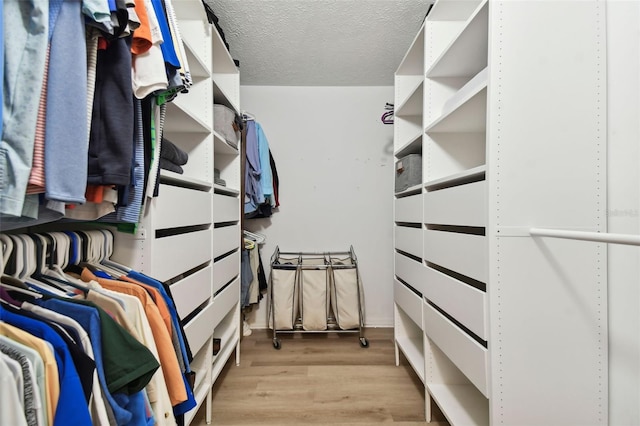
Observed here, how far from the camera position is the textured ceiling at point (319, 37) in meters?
1.67

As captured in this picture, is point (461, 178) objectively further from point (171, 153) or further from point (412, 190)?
point (171, 153)

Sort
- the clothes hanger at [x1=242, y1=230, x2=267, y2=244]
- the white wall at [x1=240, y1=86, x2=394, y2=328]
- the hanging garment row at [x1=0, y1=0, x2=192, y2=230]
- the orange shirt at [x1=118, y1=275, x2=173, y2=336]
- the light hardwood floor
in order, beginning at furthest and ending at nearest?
1. the white wall at [x1=240, y1=86, x2=394, y2=328]
2. the clothes hanger at [x1=242, y1=230, x2=267, y2=244]
3. the light hardwood floor
4. the orange shirt at [x1=118, y1=275, x2=173, y2=336]
5. the hanging garment row at [x1=0, y1=0, x2=192, y2=230]

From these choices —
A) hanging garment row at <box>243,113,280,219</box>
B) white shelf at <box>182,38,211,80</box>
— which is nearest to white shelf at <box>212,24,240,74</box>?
white shelf at <box>182,38,211,80</box>

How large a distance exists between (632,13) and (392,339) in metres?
2.21

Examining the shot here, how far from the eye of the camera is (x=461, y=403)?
130cm

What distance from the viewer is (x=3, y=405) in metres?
0.44

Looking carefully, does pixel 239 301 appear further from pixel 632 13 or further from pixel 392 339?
pixel 632 13

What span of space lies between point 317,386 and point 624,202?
5.44 feet

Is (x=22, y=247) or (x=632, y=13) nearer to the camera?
(x=22, y=247)

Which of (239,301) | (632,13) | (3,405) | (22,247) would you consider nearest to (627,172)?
(632,13)

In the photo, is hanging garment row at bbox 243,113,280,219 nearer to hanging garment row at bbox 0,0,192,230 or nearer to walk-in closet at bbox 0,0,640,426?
walk-in closet at bbox 0,0,640,426

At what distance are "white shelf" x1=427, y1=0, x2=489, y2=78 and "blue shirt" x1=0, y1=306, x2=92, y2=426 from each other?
4.94ft

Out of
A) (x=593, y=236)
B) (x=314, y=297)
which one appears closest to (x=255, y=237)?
(x=314, y=297)

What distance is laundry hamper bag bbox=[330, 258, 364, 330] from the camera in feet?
7.22
